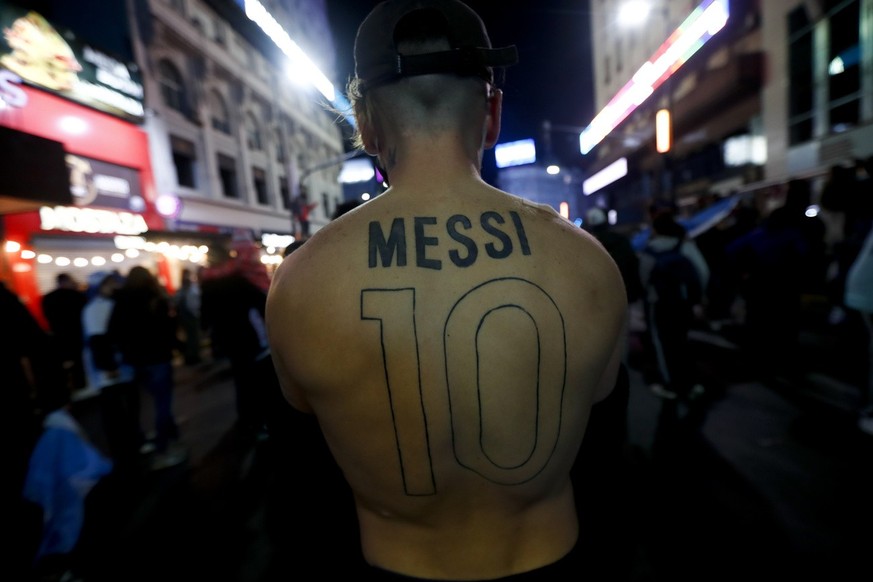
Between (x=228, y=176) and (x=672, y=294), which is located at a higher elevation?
(x=228, y=176)

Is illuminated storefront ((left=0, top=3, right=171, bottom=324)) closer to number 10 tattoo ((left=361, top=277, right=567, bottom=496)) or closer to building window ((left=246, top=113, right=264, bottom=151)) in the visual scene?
number 10 tattoo ((left=361, top=277, right=567, bottom=496))

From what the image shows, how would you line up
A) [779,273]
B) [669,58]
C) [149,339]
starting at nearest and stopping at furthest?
[149,339] < [779,273] < [669,58]

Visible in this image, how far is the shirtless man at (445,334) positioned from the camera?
0.98 m

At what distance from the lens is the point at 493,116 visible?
1.27m

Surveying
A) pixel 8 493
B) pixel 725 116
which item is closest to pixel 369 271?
pixel 8 493

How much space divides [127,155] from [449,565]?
1457 centimetres

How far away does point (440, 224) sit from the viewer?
1030 mm

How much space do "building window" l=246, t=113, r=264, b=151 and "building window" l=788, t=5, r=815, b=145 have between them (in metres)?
20.3

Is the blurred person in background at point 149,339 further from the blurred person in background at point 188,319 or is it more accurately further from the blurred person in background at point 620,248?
the blurred person in background at point 188,319

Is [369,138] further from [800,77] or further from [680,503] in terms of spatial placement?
[800,77]

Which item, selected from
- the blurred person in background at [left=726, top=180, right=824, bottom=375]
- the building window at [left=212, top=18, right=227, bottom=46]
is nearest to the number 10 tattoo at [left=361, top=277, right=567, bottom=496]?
the blurred person in background at [left=726, top=180, right=824, bottom=375]

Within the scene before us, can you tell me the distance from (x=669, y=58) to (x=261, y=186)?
17.7 meters

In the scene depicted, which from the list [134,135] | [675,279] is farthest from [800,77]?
[134,135]

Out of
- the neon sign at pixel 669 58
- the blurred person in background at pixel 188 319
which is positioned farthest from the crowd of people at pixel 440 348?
the neon sign at pixel 669 58
